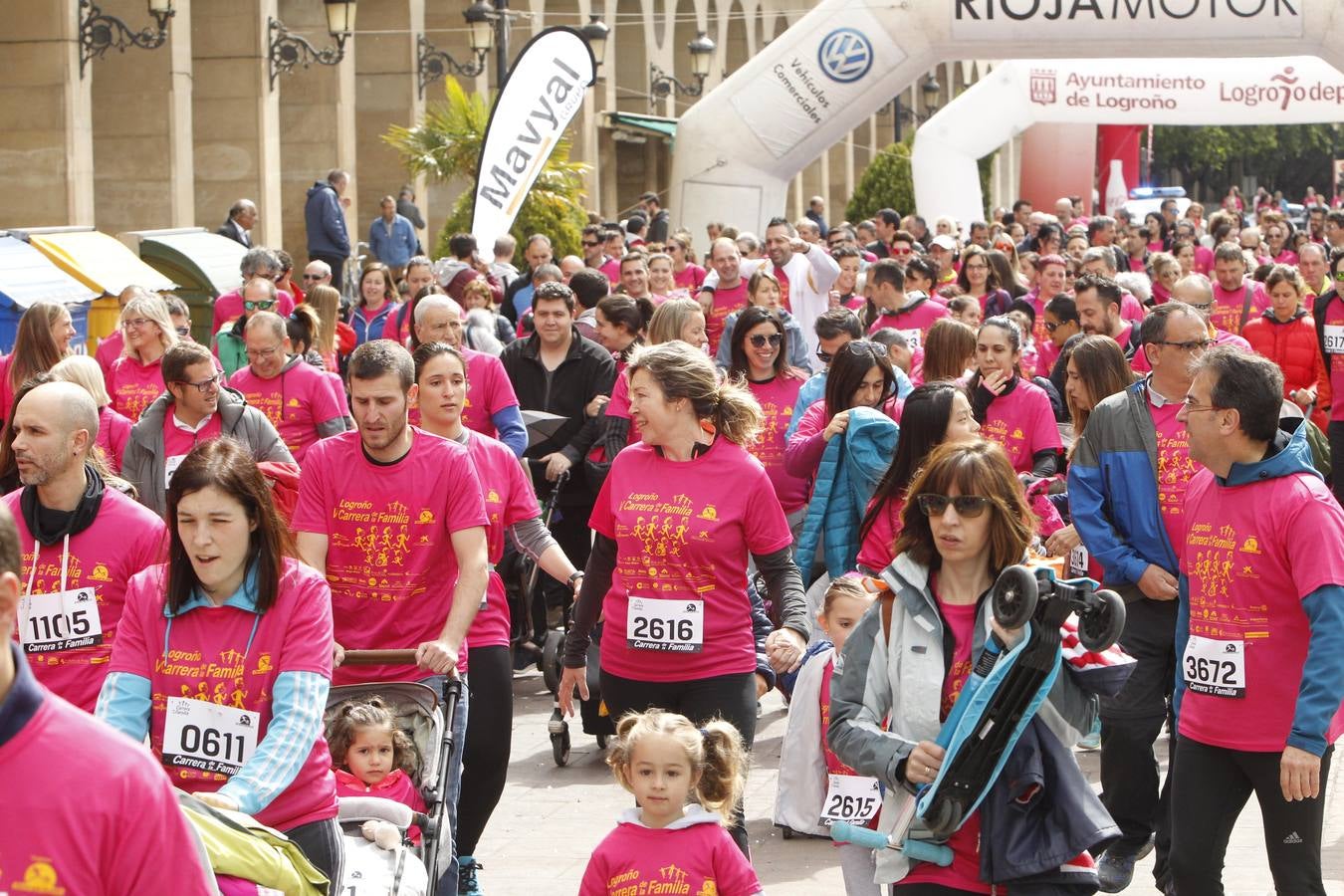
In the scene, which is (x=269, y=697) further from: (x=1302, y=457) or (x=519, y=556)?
(x=519, y=556)

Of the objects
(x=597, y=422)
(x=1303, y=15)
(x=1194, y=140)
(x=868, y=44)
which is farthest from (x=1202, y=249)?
(x=1194, y=140)

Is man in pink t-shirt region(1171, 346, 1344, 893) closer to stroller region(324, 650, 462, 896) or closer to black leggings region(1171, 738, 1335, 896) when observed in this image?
black leggings region(1171, 738, 1335, 896)

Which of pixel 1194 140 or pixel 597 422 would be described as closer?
pixel 597 422

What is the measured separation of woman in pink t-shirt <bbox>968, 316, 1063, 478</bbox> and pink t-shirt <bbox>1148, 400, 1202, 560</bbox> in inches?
84.2

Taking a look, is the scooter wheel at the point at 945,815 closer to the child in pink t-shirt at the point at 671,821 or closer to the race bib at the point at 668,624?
the child in pink t-shirt at the point at 671,821

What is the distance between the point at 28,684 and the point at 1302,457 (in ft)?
11.8

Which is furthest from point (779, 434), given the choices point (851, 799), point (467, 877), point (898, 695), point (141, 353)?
point (898, 695)

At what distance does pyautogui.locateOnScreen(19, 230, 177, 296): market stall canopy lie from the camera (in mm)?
17078

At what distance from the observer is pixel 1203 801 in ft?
17.6

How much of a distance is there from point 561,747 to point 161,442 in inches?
81.8

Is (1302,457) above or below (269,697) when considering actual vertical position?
above

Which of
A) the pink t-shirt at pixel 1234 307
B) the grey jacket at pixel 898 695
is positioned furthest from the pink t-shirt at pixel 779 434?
the pink t-shirt at pixel 1234 307

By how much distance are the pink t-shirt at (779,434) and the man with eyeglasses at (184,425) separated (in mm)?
2121

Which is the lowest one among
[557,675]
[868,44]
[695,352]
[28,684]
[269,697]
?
[557,675]
